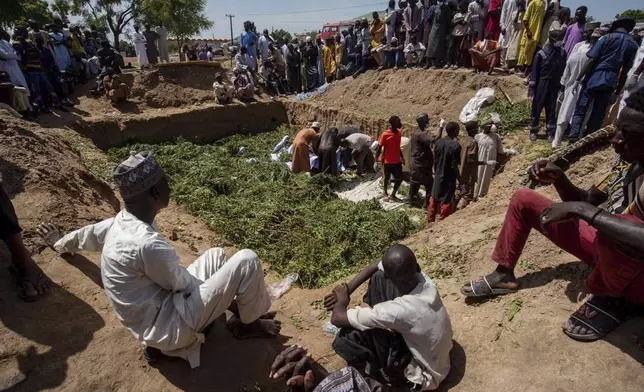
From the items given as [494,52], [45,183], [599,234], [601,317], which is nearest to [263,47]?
[494,52]

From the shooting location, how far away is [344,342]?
2809mm

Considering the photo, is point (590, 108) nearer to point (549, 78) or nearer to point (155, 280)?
point (549, 78)

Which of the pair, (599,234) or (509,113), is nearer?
(599,234)

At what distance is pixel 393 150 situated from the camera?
764cm

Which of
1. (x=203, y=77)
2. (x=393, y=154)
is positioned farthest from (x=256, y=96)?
(x=393, y=154)

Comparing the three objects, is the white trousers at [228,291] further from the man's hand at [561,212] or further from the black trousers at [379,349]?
the man's hand at [561,212]

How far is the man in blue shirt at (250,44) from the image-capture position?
1468cm

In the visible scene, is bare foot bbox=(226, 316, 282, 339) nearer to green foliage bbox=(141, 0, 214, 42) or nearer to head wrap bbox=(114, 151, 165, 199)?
head wrap bbox=(114, 151, 165, 199)

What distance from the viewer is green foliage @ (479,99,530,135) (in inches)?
312

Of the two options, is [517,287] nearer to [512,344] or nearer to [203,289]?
[512,344]

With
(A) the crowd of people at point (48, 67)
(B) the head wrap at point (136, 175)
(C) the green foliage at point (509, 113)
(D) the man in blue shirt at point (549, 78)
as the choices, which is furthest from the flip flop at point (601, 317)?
(A) the crowd of people at point (48, 67)

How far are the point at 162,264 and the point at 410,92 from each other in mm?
10267

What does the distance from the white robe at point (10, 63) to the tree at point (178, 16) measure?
→ 1589cm

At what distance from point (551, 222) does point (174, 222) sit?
5.67 metres
